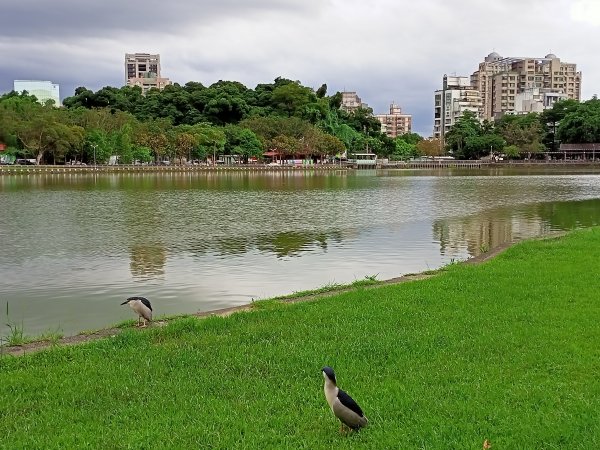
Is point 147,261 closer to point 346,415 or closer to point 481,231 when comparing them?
point 481,231

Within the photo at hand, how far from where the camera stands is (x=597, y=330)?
25.3 feet

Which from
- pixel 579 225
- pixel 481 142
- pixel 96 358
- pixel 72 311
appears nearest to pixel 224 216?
pixel 579 225

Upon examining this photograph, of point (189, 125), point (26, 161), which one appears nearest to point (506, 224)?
point (26, 161)

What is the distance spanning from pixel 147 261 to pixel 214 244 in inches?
143

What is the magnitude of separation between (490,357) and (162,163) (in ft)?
317

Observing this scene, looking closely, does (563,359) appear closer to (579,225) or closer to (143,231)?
(143,231)

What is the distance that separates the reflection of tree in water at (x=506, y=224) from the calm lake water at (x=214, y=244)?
0.17ft

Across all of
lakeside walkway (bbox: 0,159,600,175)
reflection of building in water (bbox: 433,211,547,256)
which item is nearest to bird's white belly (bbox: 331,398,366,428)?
reflection of building in water (bbox: 433,211,547,256)

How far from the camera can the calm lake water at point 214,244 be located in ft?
43.2

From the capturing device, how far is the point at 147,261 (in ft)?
57.7

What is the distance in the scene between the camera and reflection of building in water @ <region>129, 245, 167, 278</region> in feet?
51.8

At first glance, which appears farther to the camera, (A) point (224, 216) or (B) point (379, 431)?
(A) point (224, 216)

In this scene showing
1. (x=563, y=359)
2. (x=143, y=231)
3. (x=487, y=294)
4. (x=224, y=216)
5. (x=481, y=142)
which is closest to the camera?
(x=563, y=359)

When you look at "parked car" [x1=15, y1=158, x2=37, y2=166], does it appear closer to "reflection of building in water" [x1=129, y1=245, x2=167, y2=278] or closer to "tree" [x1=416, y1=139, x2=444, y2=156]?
"reflection of building in water" [x1=129, y1=245, x2=167, y2=278]
